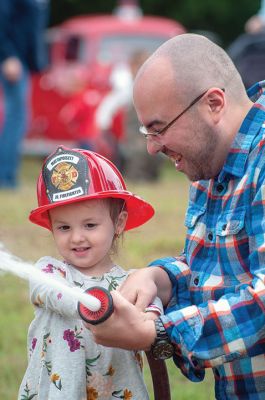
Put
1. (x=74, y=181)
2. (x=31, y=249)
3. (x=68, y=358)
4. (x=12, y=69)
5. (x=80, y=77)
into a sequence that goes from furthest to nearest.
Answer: (x=80, y=77)
(x=12, y=69)
(x=31, y=249)
(x=74, y=181)
(x=68, y=358)

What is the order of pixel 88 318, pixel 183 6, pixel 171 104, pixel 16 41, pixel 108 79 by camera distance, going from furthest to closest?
pixel 183 6 < pixel 108 79 < pixel 16 41 < pixel 171 104 < pixel 88 318

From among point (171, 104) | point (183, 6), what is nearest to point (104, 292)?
point (171, 104)

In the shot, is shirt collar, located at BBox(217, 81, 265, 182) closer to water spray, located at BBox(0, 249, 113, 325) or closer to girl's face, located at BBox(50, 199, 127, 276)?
girl's face, located at BBox(50, 199, 127, 276)

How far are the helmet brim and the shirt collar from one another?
301 mm

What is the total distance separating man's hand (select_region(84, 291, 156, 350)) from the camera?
2689 mm

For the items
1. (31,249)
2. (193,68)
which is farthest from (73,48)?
(193,68)

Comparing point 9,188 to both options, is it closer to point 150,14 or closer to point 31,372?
point 31,372

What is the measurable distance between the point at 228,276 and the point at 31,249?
4.28 metres

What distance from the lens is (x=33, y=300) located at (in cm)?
305

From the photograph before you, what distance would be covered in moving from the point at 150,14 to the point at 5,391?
22676 mm

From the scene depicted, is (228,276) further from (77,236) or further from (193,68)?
(193,68)

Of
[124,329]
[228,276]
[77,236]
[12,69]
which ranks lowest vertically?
[124,329]

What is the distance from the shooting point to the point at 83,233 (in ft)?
10.3

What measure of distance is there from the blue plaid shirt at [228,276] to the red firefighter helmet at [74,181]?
255 millimetres
